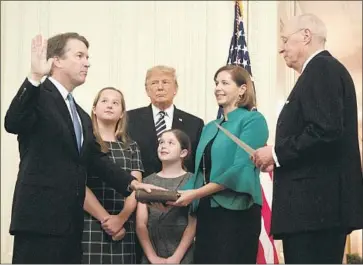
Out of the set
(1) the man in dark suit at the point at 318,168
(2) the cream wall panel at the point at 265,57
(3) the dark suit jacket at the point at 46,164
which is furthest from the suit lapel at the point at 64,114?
(2) the cream wall panel at the point at 265,57

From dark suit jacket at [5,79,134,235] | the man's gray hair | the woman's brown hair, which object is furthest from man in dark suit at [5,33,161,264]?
the man's gray hair

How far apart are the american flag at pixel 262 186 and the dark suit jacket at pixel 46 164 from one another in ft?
8.02

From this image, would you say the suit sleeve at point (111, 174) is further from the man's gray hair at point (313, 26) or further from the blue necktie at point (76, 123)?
→ the man's gray hair at point (313, 26)

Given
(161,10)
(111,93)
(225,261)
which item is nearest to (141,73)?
(161,10)

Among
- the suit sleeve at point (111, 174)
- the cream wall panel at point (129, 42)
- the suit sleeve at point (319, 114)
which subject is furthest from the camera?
the cream wall panel at point (129, 42)

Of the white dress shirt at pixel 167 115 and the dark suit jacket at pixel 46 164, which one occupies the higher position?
the white dress shirt at pixel 167 115

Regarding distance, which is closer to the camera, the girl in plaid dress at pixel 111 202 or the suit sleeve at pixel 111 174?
the suit sleeve at pixel 111 174

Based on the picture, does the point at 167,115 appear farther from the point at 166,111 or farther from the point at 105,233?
the point at 105,233

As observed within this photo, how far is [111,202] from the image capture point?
189 inches

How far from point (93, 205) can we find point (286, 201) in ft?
5.20

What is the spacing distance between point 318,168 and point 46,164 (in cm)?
134

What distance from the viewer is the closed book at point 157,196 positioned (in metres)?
4.30

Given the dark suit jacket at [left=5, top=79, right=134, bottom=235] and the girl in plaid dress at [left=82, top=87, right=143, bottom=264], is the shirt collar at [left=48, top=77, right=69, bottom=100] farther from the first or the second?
the girl in plaid dress at [left=82, top=87, right=143, bottom=264]

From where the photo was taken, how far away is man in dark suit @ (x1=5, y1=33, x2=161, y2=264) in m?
3.45
